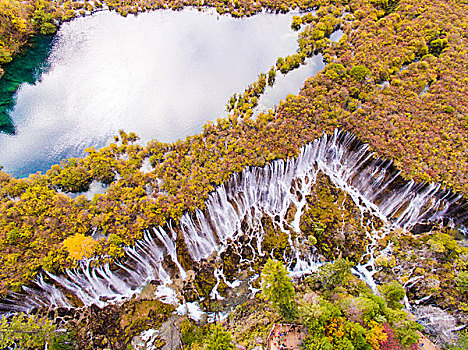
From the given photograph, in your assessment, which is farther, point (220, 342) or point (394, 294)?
point (394, 294)

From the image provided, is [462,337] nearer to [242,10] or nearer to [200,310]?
[200,310]

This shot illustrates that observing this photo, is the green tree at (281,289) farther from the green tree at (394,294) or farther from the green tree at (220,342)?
the green tree at (394,294)

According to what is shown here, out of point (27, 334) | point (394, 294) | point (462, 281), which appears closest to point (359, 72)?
point (462, 281)

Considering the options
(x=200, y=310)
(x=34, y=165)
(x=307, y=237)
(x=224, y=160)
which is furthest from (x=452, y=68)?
(x=34, y=165)

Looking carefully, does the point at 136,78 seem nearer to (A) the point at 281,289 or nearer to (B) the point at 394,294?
(A) the point at 281,289

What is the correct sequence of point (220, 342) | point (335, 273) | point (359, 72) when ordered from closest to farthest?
point (220, 342) < point (335, 273) < point (359, 72)

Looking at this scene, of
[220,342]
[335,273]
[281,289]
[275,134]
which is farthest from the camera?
[275,134]
